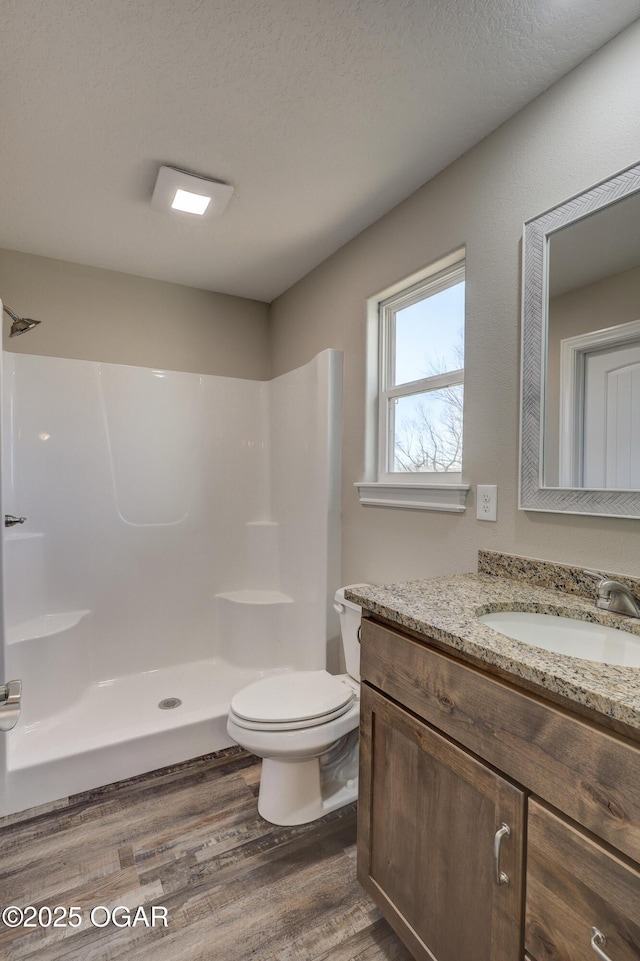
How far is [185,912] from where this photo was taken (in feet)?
4.54

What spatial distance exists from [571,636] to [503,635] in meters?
0.29

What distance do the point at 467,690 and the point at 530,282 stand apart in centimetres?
118

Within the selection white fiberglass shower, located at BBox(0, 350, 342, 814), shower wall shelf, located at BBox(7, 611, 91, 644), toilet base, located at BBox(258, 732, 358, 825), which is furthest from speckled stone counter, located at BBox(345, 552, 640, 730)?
shower wall shelf, located at BBox(7, 611, 91, 644)

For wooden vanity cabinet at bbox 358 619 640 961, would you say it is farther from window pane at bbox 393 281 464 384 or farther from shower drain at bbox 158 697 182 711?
shower drain at bbox 158 697 182 711

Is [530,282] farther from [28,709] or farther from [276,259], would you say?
[28,709]

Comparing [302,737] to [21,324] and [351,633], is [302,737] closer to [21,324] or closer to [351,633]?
[351,633]

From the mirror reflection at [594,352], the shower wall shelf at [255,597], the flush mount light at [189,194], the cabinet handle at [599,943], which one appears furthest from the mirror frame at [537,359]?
the shower wall shelf at [255,597]

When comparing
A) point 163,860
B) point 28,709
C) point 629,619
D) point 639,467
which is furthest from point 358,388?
point 28,709

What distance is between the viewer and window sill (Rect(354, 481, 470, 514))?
1.69 metres

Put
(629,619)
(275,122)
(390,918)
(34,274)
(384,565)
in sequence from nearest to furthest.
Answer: (629,619) → (390,918) → (275,122) → (384,565) → (34,274)

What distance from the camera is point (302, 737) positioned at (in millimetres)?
1615

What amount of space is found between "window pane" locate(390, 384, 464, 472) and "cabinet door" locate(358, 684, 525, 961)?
995mm

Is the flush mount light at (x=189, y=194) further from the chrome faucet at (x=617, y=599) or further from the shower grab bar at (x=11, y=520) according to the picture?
the chrome faucet at (x=617, y=599)

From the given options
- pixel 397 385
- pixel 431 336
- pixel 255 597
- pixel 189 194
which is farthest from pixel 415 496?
pixel 189 194
